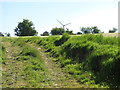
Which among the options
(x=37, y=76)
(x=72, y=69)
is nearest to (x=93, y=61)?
(x=72, y=69)

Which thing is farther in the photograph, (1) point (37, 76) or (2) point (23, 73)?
(2) point (23, 73)

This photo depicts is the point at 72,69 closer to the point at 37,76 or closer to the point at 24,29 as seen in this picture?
the point at 37,76

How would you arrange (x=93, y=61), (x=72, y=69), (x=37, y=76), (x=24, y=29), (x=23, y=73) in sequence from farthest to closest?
(x=24, y=29) < (x=72, y=69) < (x=93, y=61) < (x=23, y=73) < (x=37, y=76)

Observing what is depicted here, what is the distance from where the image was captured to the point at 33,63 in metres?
17.1

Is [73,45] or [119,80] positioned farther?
[73,45]

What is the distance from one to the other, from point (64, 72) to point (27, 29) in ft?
290

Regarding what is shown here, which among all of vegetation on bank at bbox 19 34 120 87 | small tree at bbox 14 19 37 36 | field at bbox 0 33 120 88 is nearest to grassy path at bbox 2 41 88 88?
field at bbox 0 33 120 88

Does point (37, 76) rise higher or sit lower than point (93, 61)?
lower

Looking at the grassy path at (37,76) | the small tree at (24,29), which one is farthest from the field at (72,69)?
the small tree at (24,29)

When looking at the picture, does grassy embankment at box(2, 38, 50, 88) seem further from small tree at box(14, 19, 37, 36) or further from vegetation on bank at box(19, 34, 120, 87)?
small tree at box(14, 19, 37, 36)

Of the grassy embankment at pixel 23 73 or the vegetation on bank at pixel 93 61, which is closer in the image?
the grassy embankment at pixel 23 73

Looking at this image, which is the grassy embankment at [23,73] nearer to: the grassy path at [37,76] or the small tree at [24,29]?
the grassy path at [37,76]

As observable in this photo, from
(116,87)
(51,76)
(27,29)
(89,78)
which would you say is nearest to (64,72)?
(51,76)

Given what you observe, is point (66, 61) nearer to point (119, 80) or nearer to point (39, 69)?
point (39, 69)
